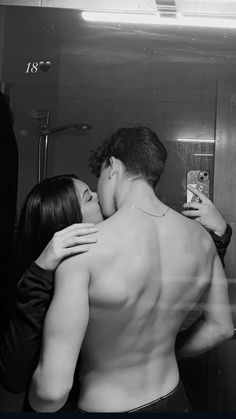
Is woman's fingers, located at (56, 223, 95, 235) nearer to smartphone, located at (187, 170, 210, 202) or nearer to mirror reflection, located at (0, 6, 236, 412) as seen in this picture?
mirror reflection, located at (0, 6, 236, 412)

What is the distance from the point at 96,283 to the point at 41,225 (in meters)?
0.20

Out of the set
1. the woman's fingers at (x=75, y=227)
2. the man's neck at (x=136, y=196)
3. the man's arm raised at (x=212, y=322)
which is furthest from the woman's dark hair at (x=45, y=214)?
the man's arm raised at (x=212, y=322)

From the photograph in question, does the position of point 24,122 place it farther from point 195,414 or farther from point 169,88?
point 195,414

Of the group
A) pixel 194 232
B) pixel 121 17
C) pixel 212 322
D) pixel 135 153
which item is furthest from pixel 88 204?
pixel 121 17

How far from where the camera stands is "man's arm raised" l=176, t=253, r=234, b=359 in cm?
126

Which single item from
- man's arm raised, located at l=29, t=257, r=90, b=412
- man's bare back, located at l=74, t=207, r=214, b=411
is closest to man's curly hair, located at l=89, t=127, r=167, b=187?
man's bare back, located at l=74, t=207, r=214, b=411

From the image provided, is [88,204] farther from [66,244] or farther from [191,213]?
[191,213]

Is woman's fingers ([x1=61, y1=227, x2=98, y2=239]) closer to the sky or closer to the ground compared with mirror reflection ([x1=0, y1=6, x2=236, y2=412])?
closer to the ground

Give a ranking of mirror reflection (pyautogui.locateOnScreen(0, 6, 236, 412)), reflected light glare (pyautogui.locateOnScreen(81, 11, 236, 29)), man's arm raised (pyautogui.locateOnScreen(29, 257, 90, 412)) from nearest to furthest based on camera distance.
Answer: man's arm raised (pyautogui.locateOnScreen(29, 257, 90, 412)) → mirror reflection (pyautogui.locateOnScreen(0, 6, 236, 412)) → reflected light glare (pyautogui.locateOnScreen(81, 11, 236, 29))

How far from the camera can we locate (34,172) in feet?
4.17

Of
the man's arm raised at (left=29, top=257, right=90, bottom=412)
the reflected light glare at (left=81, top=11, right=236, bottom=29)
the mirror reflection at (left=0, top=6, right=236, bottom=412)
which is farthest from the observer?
the reflected light glare at (left=81, top=11, right=236, bottom=29)

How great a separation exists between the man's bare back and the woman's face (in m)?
0.03

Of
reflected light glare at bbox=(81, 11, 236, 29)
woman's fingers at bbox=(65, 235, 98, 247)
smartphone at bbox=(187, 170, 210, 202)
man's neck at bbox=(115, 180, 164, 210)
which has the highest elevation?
reflected light glare at bbox=(81, 11, 236, 29)

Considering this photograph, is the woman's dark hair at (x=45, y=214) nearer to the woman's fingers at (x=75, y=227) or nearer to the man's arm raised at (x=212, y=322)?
the woman's fingers at (x=75, y=227)
